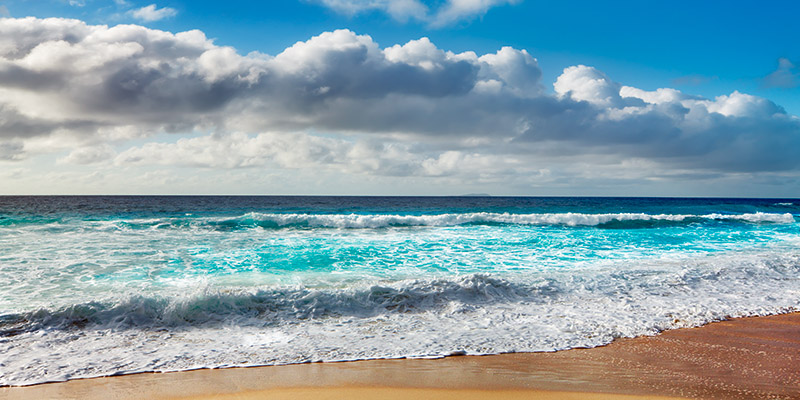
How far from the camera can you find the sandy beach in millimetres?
4363

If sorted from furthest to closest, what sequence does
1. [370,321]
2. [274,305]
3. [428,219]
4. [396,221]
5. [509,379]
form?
[428,219] < [396,221] < [274,305] < [370,321] < [509,379]

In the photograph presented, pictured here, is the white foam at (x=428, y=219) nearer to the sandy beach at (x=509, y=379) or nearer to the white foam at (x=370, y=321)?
the white foam at (x=370, y=321)

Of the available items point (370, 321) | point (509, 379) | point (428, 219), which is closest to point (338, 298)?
point (370, 321)

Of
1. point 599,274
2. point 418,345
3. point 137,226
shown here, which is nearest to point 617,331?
point 418,345

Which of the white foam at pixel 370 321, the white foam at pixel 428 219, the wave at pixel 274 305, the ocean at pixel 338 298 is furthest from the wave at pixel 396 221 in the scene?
the white foam at pixel 370 321

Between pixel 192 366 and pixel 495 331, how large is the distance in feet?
13.0

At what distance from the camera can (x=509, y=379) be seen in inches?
185

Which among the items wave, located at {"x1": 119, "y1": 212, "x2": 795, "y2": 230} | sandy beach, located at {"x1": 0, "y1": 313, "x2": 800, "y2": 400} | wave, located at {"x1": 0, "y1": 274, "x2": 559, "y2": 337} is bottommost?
sandy beach, located at {"x1": 0, "y1": 313, "x2": 800, "y2": 400}

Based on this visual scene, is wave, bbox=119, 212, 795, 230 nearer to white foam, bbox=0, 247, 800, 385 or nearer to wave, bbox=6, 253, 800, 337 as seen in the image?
wave, bbox=6, 253, 800, 337

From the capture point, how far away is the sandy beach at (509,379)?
4363 millimetres

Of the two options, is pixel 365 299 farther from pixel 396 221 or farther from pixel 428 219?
pixel 428 219

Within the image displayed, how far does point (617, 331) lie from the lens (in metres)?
6.31

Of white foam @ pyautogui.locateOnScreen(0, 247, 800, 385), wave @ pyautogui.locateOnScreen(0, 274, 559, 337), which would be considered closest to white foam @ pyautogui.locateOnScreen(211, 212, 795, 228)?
white foam @ pyautogui.locateOnScreen(0, 247, 800, 385)

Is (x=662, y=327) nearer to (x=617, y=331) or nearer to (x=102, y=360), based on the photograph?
(x=617, y=331)
